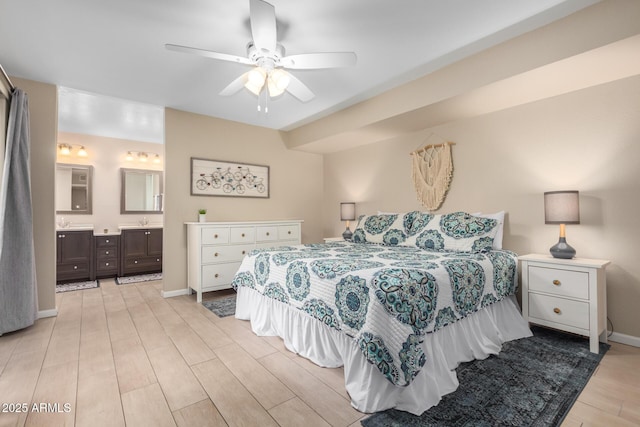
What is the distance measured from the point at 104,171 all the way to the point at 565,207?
641 centimetres

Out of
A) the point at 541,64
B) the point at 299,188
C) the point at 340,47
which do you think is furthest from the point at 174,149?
the point at 541,64

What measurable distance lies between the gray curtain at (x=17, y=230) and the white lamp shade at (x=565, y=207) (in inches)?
183

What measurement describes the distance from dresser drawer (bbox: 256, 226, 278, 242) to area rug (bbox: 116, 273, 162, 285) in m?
2.04

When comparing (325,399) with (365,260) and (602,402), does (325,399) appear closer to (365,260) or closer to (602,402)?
(365,260)

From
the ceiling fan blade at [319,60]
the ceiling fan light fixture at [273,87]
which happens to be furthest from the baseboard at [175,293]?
the ceiling fan blade at [319,60]

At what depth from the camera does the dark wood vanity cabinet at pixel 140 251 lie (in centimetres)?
482

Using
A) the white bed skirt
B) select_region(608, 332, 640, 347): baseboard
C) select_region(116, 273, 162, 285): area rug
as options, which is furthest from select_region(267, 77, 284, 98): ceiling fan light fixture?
select_region(116, 273, 162, 285): area rug

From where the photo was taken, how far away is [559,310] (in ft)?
7.54

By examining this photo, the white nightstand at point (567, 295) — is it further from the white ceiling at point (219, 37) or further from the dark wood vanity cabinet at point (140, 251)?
the dark wood vanity cabinet at point (140, 251)

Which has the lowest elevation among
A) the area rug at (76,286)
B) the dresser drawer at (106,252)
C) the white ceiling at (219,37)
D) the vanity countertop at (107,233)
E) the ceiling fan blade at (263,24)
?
the area rug at (76,286)

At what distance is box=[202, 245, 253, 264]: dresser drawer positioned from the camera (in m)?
3.56

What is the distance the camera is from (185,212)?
392 centimetres

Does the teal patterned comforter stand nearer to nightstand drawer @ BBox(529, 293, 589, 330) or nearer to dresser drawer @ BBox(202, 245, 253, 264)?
nightstand drawer @ BBox(529, 293, 589, 330)

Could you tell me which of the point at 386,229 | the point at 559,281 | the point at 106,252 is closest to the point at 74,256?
the point at 106,252
